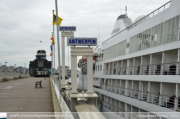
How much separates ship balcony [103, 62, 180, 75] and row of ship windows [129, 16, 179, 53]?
162 cm

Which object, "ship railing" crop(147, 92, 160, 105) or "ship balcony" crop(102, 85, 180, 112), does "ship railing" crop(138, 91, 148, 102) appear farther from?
"ship railing" crop(147, 92, 160, 105)

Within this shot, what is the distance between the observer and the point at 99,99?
87.0 ft

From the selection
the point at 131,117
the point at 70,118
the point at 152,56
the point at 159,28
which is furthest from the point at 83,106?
the point at 70,118

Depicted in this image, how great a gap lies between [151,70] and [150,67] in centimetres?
31

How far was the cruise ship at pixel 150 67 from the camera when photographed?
12227 mm

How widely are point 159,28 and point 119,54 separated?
8.28 m

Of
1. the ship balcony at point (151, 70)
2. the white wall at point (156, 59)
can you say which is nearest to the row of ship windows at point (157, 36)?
the white wall at point (156, 59)

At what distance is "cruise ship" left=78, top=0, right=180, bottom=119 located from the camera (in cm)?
1223

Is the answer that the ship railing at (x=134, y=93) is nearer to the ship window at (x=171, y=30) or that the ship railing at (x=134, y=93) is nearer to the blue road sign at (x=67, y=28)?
the ship window at (x=171, y=30)

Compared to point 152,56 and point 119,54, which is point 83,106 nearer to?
point 152,56

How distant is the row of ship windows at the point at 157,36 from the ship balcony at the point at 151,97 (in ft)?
12.1

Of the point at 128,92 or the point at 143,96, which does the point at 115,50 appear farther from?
the point at 143,96

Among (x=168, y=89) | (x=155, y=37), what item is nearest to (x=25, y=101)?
(x=168, y=89)

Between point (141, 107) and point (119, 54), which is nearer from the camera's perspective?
point (141, 107)
